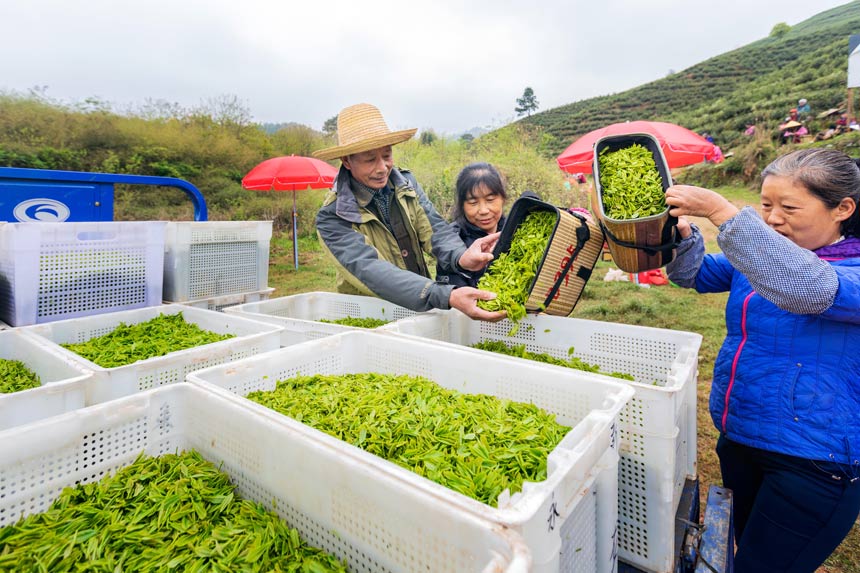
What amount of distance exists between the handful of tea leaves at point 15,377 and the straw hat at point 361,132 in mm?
1835

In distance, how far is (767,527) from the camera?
1571mm

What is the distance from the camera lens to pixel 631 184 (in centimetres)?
193

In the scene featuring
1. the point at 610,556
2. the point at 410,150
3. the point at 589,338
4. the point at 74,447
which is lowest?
the point at 610,556

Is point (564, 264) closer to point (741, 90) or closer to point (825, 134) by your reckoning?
point (825, 134)

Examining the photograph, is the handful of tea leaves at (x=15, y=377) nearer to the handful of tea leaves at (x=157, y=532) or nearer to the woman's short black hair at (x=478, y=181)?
the handful of tea leaves at (x=157, y=532)

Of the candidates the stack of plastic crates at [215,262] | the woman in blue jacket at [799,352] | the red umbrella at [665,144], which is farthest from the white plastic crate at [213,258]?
the red umbrella at [665,144]

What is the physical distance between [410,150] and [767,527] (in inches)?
762

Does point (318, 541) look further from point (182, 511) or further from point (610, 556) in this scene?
point (610, 556)

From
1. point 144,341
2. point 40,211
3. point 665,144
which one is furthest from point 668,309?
point 40,211

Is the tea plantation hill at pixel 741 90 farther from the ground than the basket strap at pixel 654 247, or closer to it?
farther from the ground

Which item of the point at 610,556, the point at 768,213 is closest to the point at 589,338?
the point at 768,213

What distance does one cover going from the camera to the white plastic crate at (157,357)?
196 centimetres

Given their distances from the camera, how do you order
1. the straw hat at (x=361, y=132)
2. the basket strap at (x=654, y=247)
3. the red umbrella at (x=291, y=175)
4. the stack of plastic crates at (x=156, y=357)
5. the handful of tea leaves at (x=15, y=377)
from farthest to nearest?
the red umbrella at (x=291, y=175) < the straw hat at (x=361, y=132) < the handful of tea leaves at (x=15, y=377) < the stack of plastic crates at (x=156, y=357) < the basket strap at (x=654, y=247)

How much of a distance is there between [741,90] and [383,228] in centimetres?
3383
